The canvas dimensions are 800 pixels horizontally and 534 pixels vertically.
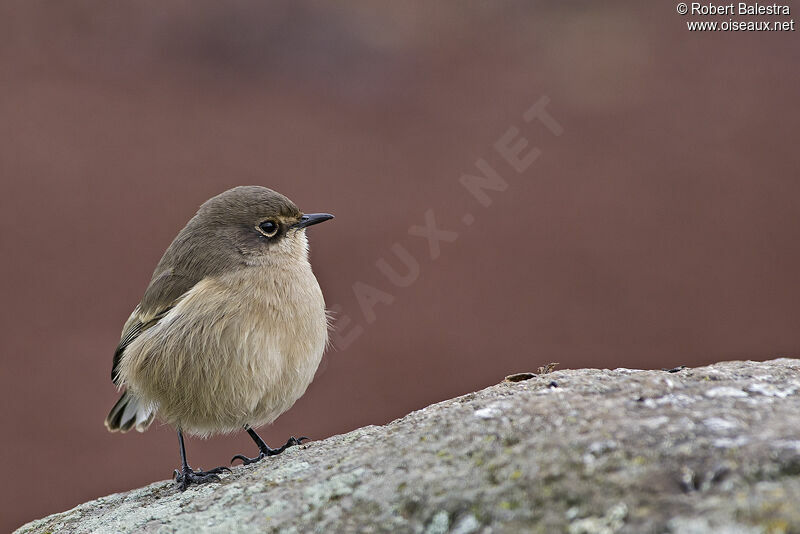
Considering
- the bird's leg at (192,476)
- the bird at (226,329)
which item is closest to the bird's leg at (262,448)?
the bird at (226,329)

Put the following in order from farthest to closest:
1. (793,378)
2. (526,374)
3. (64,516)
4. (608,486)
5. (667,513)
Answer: (64,516)
(526,374)
(793,378)
(608,486)
(667,513)

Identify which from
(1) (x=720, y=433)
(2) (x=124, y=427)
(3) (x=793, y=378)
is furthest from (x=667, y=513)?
(2) (x=124, y=427)

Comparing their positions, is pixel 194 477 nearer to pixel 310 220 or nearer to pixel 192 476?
pixel 192 476

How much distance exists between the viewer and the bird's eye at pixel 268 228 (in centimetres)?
418

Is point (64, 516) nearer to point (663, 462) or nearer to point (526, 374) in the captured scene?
point (526, 374)

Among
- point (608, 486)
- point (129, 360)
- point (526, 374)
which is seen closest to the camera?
point (608, 486)

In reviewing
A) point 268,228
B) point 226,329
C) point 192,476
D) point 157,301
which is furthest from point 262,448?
point 268,228

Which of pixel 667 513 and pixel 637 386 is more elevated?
pixel 637 386

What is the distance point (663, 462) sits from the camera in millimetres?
1877

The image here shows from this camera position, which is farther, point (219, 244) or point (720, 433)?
point (219, 244)

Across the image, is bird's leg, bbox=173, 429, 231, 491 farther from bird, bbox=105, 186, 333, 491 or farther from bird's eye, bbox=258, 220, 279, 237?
bird's eye, bbox=258, 220, 279, 237

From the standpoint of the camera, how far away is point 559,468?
1957 mm

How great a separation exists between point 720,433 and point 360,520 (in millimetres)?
960

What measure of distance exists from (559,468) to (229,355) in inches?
81.2
